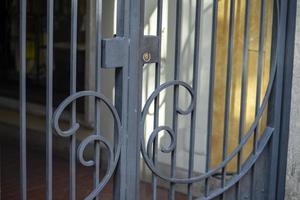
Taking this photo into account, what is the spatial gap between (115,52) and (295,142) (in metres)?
1.47

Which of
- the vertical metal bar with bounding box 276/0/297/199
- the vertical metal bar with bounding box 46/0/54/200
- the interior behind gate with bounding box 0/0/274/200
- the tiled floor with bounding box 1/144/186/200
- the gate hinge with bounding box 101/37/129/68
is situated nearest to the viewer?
the vertical metal bar with bounding box 46/0/54/200

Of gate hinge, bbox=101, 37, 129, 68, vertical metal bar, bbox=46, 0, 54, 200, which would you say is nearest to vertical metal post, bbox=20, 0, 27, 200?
vertical metal bar, bbox=46, 0, 54, 200

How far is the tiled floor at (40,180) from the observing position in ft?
17.4

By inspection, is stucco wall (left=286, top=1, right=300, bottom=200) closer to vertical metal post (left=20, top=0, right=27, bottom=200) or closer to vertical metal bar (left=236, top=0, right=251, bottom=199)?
vertical metal bar (left=236, top=0, right=251, bottom=199)

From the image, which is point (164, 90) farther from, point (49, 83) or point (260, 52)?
point (49, 83)

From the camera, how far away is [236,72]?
14.7 feet

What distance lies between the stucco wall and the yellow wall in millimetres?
378

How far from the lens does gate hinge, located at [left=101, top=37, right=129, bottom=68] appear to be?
2.76 m

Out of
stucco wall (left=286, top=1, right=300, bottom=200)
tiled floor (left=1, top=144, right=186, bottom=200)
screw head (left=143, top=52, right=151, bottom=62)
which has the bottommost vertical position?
tiled floor (left=1, top=144, right=186, bottom=200)

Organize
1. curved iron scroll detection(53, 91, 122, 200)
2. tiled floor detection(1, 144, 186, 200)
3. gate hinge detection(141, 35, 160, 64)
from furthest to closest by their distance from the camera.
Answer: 1. tiled floor detection(1, 144, 186, 200)
2. gate hinge detection(141, 35, 160, 64)
3. curved iron scroll detection(53, 91, 122, 200)

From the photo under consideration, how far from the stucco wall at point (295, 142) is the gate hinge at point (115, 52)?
4.13 feet

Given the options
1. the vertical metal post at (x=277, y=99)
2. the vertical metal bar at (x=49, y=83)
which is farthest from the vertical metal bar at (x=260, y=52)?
the vertical metal bar at (x=49, y=83)

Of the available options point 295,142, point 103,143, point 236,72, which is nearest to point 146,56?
point 103,143

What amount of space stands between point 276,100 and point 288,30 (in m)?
0.44
